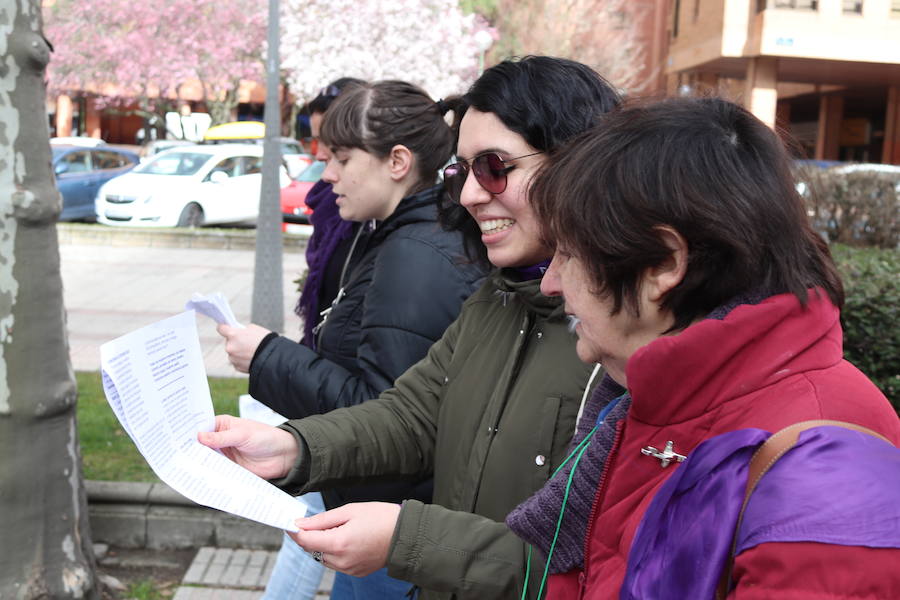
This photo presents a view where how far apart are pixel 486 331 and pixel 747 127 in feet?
2.82

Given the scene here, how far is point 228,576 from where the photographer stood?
433cm

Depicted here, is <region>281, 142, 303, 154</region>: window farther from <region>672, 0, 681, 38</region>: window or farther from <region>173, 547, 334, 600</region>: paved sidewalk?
<region>173, 547, 334, 600</region>: paved sidewalk

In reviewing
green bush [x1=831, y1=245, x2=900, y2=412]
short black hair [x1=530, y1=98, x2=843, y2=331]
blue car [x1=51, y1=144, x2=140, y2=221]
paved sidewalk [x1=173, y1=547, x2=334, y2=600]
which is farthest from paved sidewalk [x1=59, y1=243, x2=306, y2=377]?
short black hair [x1=530, y1=98, x2=843, y2=331]

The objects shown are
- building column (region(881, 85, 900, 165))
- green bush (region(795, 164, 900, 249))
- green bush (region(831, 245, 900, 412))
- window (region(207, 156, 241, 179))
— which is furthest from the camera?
building column (region(881, 85, 900, 165))

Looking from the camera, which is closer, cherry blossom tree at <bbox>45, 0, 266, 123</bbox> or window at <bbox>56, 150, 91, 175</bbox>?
window at <bbox>56, 150, 91, 175</bbox>

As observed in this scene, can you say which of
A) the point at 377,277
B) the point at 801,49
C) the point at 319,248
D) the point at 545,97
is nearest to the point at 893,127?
the point at 801,49

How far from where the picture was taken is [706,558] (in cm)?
110

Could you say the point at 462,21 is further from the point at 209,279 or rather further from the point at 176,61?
the point at 209,279

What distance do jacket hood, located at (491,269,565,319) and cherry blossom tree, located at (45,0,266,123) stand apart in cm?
3046

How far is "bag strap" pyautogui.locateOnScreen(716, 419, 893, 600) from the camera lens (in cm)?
110

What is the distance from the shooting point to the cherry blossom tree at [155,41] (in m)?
30.5

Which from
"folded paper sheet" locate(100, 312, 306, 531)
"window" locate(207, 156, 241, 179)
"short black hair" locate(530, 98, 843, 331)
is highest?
"short black hair" locate(530, 98, 843, 331)

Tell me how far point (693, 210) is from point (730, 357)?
0.63 ft

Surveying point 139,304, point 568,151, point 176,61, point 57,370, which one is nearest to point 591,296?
point 568,151
